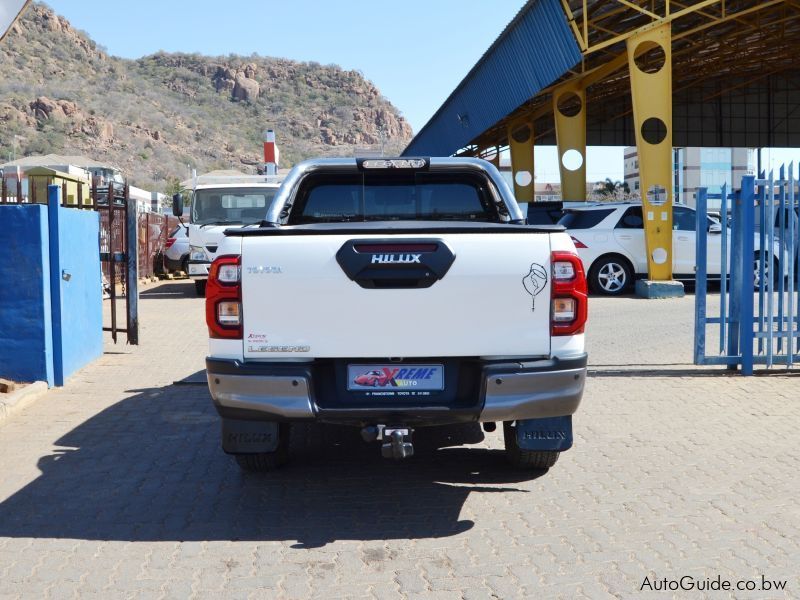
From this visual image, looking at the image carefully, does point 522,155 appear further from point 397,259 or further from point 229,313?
point 229,313

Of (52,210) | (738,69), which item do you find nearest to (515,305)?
(52,210)

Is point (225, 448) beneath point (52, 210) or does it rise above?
beneath

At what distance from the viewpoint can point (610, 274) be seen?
64.0 feet

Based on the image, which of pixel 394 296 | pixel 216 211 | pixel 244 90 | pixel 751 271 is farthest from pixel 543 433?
pixel 244 90

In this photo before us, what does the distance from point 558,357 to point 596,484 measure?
121 centimetres

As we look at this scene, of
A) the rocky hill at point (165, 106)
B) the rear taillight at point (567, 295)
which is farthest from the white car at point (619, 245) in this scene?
the rocky hill at point (165, 106)

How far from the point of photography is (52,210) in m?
9.15

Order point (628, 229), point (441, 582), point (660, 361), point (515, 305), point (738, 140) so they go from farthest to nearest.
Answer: point (738, 140) < point (628, 229) < point (660, 361) < point (515, 305) < point (441, 582)

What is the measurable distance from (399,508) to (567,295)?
150 cm

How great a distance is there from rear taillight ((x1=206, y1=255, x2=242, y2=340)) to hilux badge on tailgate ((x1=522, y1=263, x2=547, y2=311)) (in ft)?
4.77

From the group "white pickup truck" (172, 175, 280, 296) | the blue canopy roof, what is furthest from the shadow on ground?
the blue canopy roof

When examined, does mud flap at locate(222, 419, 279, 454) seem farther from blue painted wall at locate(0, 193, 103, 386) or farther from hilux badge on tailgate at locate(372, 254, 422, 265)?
blue painted wall at locate(0, 193, 103, 386)

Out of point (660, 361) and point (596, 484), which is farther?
point (660, 361)

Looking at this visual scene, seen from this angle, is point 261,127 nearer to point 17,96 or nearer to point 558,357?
point 17,96
